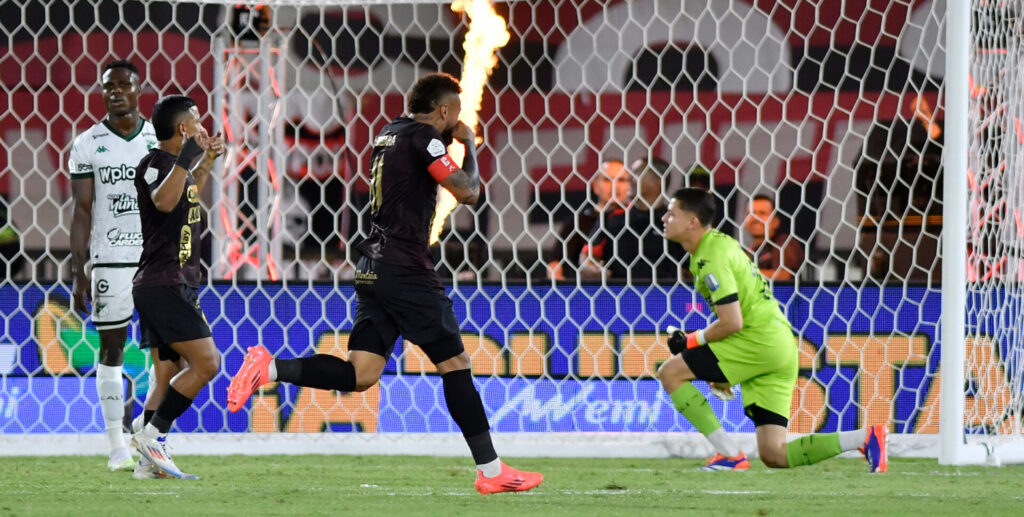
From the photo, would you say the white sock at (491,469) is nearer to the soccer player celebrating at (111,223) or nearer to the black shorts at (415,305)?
the black shorts at (415,305)

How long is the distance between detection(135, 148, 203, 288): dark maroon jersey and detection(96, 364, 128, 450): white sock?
0.81m

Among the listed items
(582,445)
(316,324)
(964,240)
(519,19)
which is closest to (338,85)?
(519,19)

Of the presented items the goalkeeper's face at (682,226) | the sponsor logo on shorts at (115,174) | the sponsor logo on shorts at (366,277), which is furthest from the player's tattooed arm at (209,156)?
the goalkeeper's face at (682,226)

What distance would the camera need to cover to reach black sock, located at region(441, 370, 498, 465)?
4746 mm

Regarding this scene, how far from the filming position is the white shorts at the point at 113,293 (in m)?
5.86

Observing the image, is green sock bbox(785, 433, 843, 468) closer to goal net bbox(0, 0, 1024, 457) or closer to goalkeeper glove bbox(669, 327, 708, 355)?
goalkeeper glove bbox(669, 327, 708, 355)

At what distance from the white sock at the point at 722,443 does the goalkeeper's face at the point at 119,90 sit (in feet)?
8.79

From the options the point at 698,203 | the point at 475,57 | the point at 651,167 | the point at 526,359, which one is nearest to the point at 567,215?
the point at 651,167

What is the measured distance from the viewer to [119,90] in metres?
5.97

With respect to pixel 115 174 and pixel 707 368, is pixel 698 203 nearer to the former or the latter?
pixel 707 368

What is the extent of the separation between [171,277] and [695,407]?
6.85 feet

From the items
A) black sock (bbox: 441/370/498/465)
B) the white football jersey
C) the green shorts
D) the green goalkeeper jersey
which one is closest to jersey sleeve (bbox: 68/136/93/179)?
the white football jersey

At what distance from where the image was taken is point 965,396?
6.42m

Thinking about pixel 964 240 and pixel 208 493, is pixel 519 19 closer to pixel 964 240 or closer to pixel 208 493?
pixel 964 240
